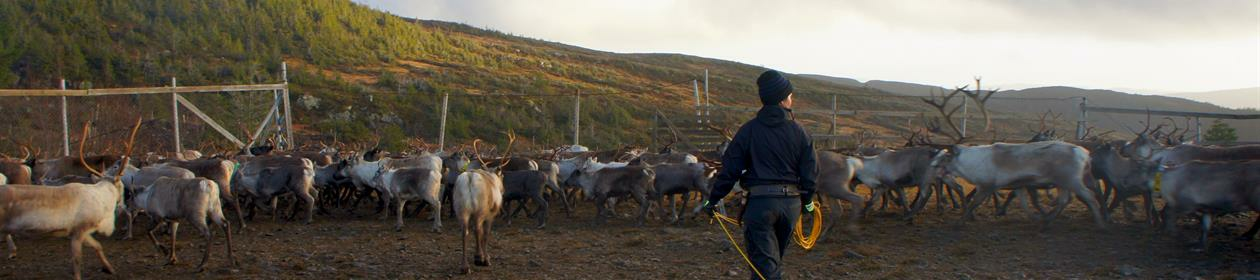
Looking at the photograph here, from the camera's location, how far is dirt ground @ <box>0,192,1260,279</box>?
8.14 m

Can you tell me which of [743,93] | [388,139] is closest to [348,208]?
[388,139]

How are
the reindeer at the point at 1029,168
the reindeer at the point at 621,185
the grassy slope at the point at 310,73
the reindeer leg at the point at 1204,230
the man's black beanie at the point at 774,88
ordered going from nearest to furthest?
the man's black beanie at the point at 774,88, the reindeer leg at the point at 1204,230, the reindeer at the point at 1029,168, the reindeer at the point at 621,185, the grassy slope at the point at 310,73

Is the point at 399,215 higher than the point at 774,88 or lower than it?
lower

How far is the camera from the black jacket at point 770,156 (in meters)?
5.74

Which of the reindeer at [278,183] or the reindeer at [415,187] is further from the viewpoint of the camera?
the reindeer at [278,183]

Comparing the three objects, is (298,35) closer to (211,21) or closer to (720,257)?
(211,21)

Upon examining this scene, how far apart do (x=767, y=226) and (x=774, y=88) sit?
2.94 feet

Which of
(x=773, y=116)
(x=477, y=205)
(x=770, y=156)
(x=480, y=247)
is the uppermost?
(x=773, y=116)

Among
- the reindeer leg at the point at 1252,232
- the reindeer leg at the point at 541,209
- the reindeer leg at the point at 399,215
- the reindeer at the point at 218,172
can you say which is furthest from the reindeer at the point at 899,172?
the reindeer at the point at 218,172

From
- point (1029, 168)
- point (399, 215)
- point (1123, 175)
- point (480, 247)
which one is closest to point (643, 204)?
point (399, 215)

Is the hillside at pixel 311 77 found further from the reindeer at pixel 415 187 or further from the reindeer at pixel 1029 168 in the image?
the reindeer at pixel 415 187

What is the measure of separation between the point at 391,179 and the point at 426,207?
6.57 feet

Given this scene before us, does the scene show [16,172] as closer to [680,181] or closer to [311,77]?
[680,181]

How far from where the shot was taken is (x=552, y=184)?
1306 cm
